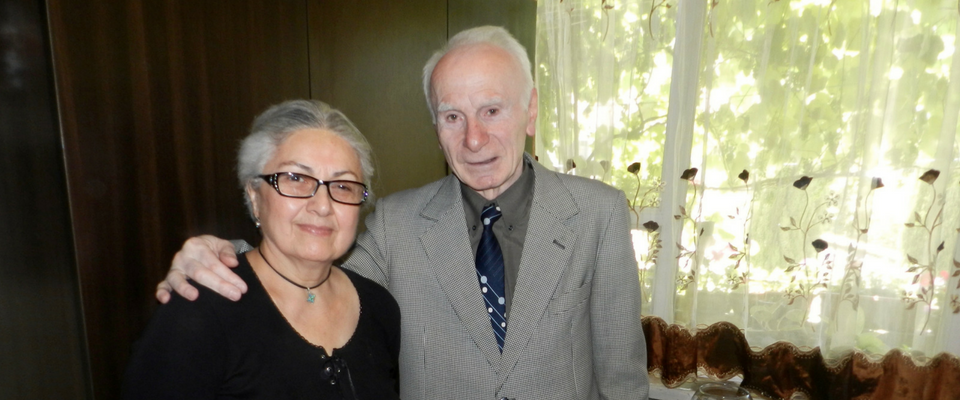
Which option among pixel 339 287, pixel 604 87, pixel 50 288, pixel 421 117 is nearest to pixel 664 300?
pixel 604 87

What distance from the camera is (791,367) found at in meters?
2.12

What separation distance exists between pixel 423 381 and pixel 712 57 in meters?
1.67

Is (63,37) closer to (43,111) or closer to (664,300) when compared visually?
(43,111)

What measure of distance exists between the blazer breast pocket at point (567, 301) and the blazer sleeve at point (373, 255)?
Answer: 463mm

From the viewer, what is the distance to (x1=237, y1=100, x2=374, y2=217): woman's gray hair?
1.13 meters

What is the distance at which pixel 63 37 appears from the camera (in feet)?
2.83

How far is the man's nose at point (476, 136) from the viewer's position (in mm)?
1298

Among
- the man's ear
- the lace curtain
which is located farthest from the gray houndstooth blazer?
the lace curtain

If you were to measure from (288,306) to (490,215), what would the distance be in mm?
575

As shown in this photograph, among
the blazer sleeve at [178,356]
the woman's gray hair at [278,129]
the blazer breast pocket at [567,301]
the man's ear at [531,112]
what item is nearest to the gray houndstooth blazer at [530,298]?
the blazer breast pocket at [567,301]

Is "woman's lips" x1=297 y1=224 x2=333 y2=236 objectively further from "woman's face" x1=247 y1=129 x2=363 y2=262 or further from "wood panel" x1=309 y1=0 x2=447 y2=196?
"wood panel" x1=309 y1=0 x2=447 y2=196

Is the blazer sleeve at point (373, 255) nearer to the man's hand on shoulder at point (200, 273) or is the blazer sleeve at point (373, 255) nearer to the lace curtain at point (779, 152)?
the man's hand on shoulder at point (200, 273)

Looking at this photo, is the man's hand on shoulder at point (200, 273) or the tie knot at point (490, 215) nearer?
the man's hand on shoulder at point (200, 273)

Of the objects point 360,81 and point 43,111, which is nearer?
point 43,111
